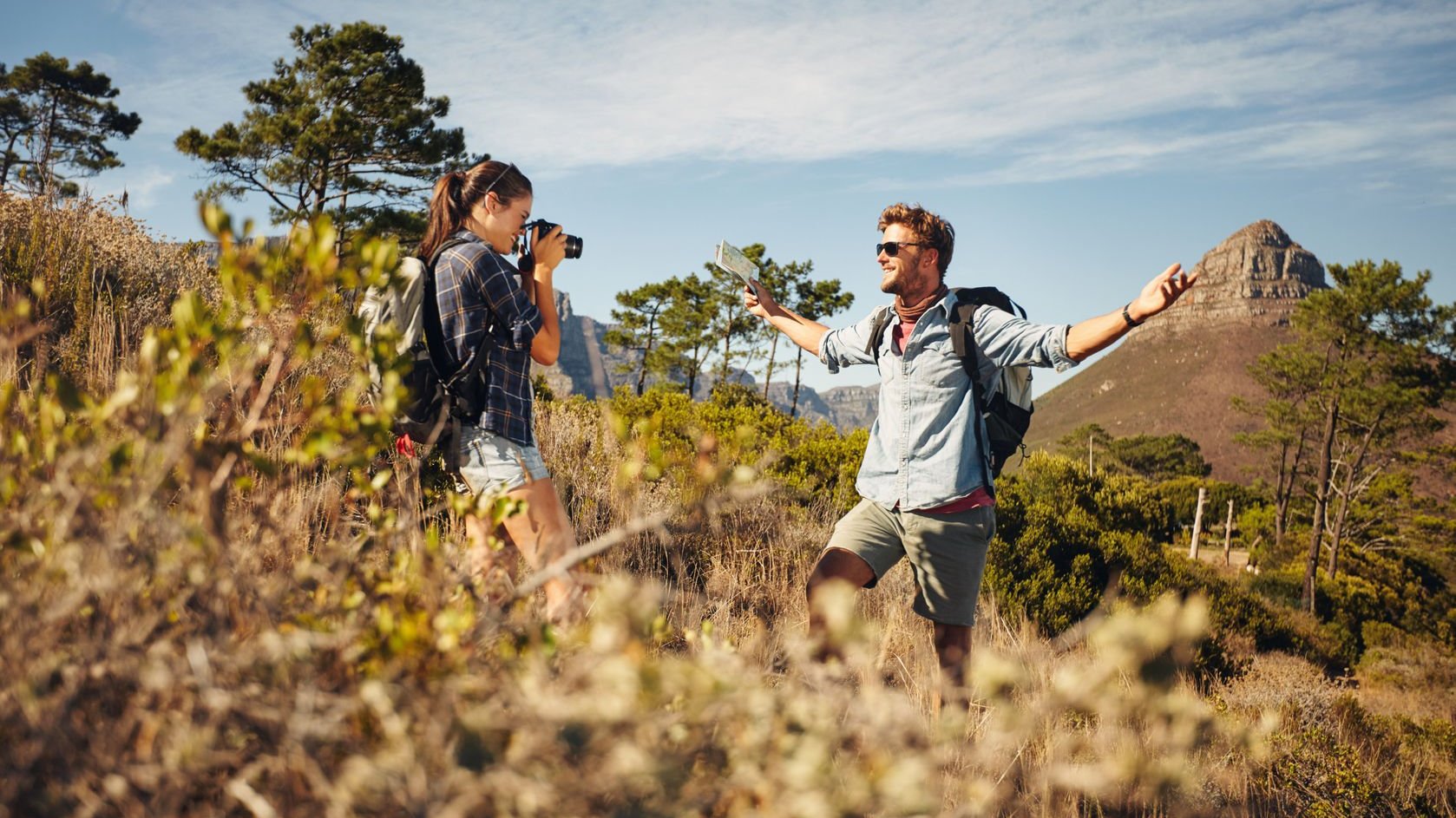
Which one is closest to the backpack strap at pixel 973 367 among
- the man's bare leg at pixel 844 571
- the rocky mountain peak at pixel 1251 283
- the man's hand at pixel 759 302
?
the man's bare leg at pixel 844 571

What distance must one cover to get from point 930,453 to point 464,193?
197 centimetres

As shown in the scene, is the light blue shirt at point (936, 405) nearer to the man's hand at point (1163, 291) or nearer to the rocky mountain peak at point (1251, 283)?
the man's hand at point (1163, 291)

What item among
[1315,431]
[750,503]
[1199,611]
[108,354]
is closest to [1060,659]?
[750,503]

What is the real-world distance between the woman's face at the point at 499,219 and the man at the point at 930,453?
57.6 inches

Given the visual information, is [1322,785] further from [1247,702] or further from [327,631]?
[327,631]

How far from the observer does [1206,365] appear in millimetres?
102812

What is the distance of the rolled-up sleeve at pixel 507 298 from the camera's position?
8.27 ft

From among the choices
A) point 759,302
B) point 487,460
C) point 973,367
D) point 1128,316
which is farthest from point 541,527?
point 759,302

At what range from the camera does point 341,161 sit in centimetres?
2325

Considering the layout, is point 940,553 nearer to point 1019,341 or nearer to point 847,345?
point 1019,341

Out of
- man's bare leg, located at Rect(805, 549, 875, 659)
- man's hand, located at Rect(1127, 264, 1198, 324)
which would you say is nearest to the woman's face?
man's bare leg, located at Rect(805, 549, 875, 659)

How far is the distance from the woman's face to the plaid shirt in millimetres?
133

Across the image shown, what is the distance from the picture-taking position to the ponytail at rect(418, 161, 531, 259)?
2.74 metres

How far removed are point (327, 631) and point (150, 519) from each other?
0.94ft
